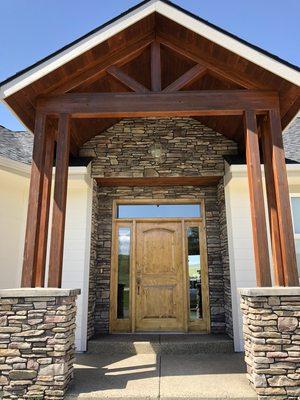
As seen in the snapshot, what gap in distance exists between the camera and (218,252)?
6117 millimetres

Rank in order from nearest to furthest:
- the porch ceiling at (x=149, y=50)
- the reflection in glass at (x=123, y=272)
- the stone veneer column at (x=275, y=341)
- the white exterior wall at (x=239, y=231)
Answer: the stone veneer column at (x=275, y=341) < the porch ceiling at (x=149, y=50) < the white exterior wall at (x=239, y=231) < the reflection in glass at (x=123, y=272)

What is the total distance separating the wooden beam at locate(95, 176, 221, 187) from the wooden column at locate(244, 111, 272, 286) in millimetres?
1988

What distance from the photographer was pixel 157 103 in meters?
4.29

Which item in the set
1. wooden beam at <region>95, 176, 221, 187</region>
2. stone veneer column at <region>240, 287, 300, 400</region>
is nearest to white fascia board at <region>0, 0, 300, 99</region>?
wooden beam at <region>95, 176, 221, 187</region>

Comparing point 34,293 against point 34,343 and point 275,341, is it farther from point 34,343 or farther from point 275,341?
point 275,341

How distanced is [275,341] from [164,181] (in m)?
3.55

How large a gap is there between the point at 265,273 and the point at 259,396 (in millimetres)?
1223

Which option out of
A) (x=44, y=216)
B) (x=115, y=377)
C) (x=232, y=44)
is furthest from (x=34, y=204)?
(x=232, y=44)

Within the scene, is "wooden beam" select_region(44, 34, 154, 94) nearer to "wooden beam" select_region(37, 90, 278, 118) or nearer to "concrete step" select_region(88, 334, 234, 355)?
"wooden beam" select_region(37, 90, 278, 118)

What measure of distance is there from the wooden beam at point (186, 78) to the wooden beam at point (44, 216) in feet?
5.71

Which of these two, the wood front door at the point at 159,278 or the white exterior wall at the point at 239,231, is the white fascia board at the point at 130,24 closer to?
the white exterior wall at the point at 239,231

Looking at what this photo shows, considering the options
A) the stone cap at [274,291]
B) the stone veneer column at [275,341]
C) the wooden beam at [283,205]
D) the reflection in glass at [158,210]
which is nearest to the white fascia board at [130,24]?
the wooden beam at [283,205]

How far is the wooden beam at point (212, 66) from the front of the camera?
4332 millimetres

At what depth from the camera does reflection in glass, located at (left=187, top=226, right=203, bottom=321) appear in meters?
6.02
